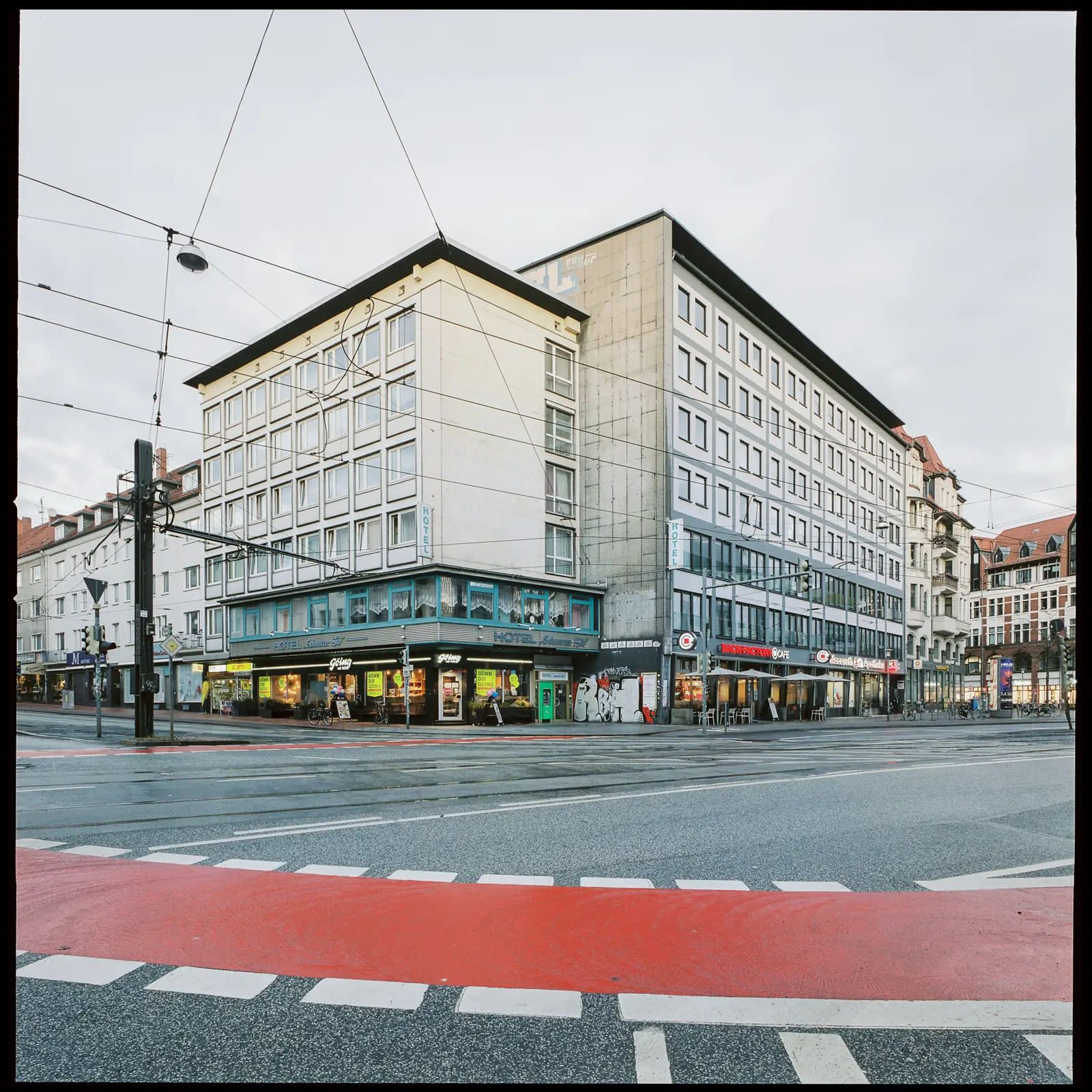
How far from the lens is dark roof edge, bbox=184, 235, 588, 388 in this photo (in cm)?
3441

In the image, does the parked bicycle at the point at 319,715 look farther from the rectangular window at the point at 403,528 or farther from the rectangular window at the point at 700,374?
the rectangular window at the point at 700,374

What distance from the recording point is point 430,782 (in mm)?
12430

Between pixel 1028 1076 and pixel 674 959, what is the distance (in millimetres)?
1768

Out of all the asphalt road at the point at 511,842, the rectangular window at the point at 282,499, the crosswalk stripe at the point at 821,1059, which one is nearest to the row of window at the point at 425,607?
the rectangular window at the point at 282,499

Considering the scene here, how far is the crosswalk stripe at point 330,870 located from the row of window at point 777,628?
32108 mm

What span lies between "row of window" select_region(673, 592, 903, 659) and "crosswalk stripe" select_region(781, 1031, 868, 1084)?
3445 cm

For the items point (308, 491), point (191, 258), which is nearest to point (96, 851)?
point (191, 258)

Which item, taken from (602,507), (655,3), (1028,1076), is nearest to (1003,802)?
(1028,1076)

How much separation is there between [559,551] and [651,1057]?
121ft

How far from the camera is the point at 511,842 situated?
774cm

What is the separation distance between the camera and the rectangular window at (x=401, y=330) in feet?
115

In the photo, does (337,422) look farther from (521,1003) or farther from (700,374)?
(521,1003)
